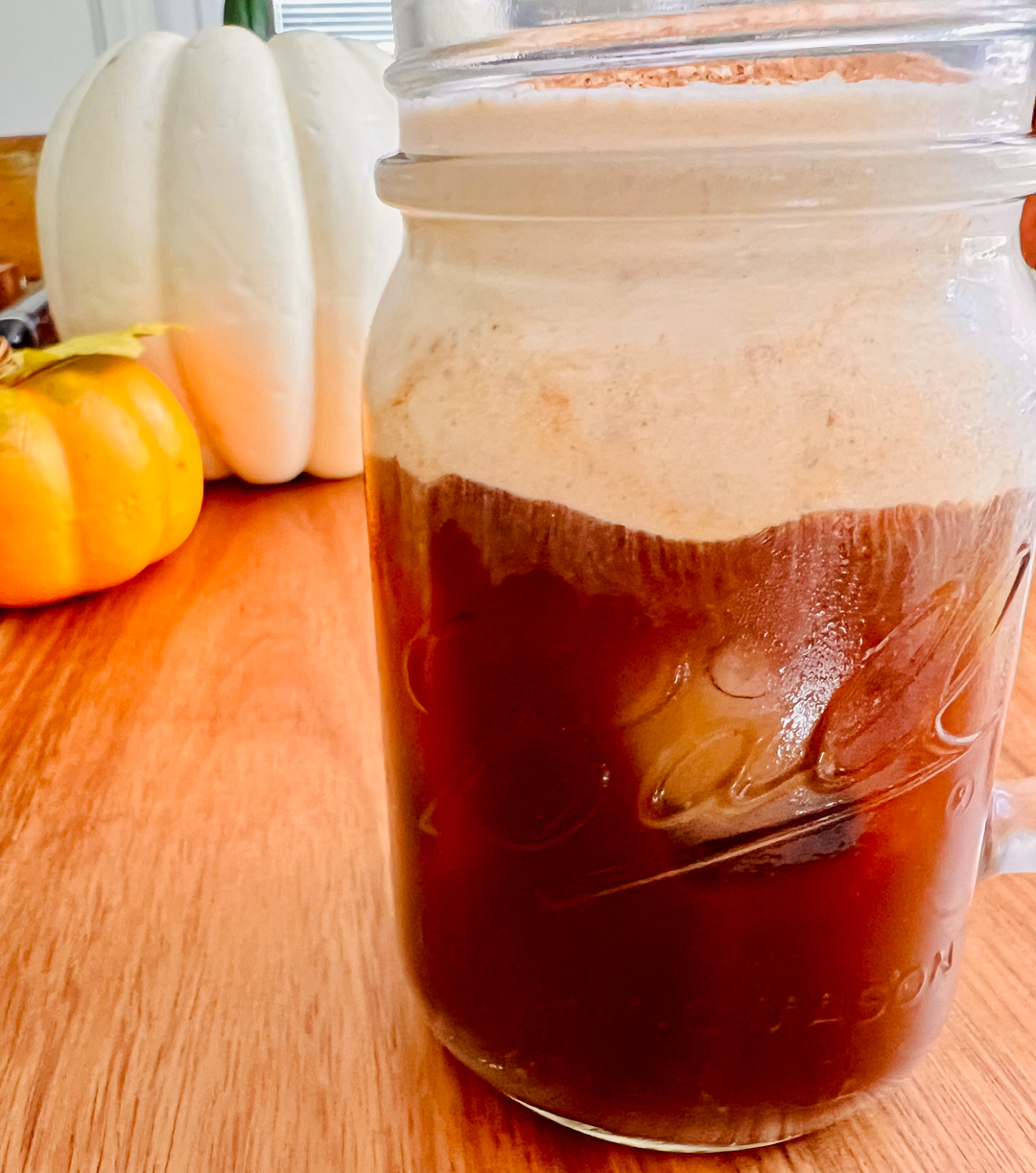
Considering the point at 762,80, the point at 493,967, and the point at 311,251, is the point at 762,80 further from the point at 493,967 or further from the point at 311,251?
the point at 311,251

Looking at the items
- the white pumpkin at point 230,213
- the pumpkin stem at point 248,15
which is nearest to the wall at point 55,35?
the pumpkin stem at point 248,15

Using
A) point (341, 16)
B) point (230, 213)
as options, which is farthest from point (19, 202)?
point (230, 213)

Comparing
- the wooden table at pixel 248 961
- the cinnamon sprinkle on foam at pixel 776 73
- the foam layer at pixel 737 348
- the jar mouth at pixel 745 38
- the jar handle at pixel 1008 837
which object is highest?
the jar mouth at pixel 745 38

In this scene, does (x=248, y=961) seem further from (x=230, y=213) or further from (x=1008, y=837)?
(x=230, y=213)

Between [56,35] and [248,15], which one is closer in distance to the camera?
[248,15]

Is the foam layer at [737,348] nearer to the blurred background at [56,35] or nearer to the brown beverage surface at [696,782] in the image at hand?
the brown beverage surface at [696,782]

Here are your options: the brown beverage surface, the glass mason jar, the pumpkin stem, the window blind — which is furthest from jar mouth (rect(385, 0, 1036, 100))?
the window blind
